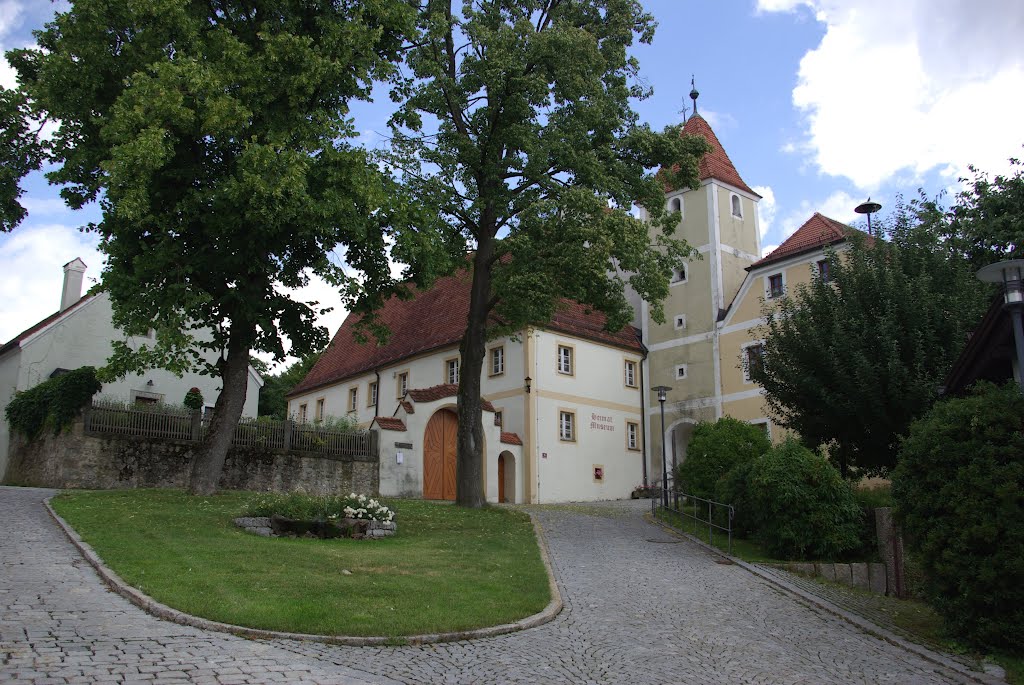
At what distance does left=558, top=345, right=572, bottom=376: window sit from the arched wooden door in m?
4.83

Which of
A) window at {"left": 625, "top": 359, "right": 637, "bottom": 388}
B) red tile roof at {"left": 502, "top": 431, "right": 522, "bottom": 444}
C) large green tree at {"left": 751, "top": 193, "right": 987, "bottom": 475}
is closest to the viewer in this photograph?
large green tree at {"left": 751, "top": 193, "right": 987, "bottom": 475}

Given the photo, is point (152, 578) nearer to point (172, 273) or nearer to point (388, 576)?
point (388, 576)

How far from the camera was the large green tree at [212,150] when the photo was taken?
52.0 feet

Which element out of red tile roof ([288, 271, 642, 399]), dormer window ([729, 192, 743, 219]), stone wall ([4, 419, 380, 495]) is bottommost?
stone wall ([4, 419, 380, 495])

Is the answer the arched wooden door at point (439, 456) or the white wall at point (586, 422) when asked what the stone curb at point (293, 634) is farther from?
the white wall at point (586, 422)

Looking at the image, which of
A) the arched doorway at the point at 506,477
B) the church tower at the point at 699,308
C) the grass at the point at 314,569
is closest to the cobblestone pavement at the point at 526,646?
the grass at the point at 314,569

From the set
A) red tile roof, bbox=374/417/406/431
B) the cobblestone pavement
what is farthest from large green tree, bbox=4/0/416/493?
red tile roof, bbox=374/417/406/431

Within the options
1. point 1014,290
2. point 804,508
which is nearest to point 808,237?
point 804,508

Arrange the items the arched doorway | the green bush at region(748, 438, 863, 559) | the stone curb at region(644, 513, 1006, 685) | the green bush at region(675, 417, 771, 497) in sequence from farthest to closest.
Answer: the arched doorway → the green bush at region(675, 417, 771, 497) → the green bush at region(748, 438, 863, 559) → the stone curb at region(644, 513, 1006, 685)

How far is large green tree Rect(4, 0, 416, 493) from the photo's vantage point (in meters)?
15.8

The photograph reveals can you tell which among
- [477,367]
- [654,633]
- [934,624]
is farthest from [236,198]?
[934,624]

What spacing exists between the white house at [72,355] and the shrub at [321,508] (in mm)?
15402

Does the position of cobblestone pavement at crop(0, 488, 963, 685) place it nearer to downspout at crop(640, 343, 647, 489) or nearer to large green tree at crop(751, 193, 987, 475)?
large green tree at crop(751, 193, 987, 475)

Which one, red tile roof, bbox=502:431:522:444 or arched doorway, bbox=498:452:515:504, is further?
arched doorway, bbox=498:452:515:504
